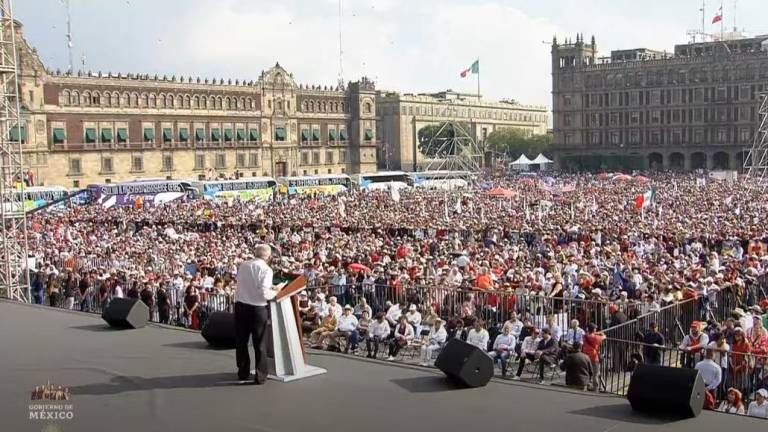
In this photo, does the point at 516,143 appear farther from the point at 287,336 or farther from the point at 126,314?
the point at 287,336

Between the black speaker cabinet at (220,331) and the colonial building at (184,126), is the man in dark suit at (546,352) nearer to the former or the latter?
the black speaker cabinet at (220,331)

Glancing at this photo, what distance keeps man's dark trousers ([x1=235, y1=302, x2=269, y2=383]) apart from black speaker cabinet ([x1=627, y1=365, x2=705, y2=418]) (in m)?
3.06

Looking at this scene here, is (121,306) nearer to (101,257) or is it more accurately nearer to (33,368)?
(33,368)

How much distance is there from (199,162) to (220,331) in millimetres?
73713

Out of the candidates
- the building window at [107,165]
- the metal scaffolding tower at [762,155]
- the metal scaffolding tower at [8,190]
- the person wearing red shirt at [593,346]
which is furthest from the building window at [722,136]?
the person wearing red shirt at [593,346]

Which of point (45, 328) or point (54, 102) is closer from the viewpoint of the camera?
point (45, 328)

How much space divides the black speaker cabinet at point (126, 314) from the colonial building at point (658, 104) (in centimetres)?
9051

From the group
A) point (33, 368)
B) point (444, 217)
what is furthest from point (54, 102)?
point (33, 368)

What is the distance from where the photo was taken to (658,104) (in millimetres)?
99062

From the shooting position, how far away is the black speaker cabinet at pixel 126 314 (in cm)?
986

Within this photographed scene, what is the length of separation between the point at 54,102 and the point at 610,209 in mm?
49943

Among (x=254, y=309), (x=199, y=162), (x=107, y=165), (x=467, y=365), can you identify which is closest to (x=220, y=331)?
(x=254, y=309)

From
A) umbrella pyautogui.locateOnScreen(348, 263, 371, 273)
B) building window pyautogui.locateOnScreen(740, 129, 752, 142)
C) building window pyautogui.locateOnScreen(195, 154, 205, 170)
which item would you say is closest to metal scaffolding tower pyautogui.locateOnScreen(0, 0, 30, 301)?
umbrella pyautogui.locateOnScreen(348, 263, 371, 273)

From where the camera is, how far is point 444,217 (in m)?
35.7
